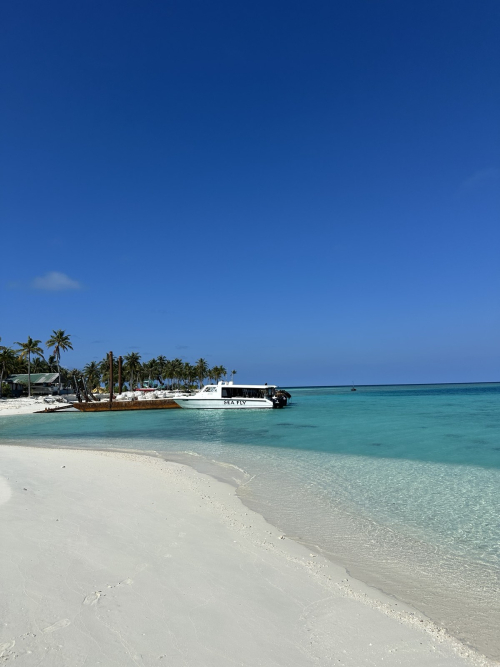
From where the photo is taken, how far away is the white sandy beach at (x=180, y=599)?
346 centimetres

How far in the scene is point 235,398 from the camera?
48875mm

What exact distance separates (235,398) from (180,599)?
44.8 m

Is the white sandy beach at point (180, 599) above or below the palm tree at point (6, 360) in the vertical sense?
below

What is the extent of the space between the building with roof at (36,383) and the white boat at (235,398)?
39.8 m

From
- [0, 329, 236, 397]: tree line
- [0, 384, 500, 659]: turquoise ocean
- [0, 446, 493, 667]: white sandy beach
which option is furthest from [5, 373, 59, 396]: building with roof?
[0, 446, 493, 667]: white sandy beach

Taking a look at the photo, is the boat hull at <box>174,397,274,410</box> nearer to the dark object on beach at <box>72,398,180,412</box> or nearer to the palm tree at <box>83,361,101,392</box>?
the dark object on beach at <box>72,398,180,412</box>

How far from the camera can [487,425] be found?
95.6ft

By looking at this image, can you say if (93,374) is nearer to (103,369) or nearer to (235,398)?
(103,369)

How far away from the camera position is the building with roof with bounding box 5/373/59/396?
72.2m

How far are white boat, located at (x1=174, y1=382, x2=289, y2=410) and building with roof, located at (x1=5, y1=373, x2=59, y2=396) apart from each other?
39800 mm

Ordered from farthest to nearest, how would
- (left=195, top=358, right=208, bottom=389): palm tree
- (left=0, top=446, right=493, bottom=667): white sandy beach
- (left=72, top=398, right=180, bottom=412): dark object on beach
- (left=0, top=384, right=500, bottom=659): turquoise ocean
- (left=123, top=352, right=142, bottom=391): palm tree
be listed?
(left=195, top=358, right=208, bottom=389): palm tree < (left=123, top=352, right=142, bottom=391): palm tree < (left=72, top=398, right=180, bottom=412): dark object on beach < (left=0, top=384, right=500, bottom=659): turquoise ocean < (left=0, top=446, right=493, bottom=667): white sandy beach

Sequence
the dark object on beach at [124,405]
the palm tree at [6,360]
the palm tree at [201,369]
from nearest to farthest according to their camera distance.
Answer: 1. the dark object on beach at [124,405]
2. the palm tree at [6,360]
3. the palm tree at [201,369]

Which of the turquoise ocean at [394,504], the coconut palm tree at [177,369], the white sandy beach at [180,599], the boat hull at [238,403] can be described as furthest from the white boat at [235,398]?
the coconut palm tree at [177,369]

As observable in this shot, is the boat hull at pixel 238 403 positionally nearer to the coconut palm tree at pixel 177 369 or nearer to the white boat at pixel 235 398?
the white boat at pixel 235 398
